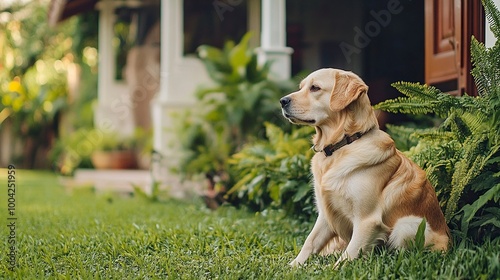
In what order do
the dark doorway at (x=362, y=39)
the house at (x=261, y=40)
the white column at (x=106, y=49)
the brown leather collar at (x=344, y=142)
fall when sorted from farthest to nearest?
the white column at (x=106, y=49), the dark doorway at (x=362, y=39), the house at (x=261, y=40), the brown leather collar at (x=344, y=142)

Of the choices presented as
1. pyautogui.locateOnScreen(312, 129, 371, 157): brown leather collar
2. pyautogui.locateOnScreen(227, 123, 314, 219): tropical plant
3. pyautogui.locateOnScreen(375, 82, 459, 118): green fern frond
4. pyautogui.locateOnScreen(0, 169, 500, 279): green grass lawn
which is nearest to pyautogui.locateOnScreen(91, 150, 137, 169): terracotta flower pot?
pyautogui.locateOnScreen(227, 123, 314, 219): tropical plant

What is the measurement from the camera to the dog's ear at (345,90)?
3.99 m

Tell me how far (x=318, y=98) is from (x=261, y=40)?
20.8 feet

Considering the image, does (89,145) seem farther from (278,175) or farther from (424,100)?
(424,100)

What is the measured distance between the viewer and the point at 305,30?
13578 millimetres

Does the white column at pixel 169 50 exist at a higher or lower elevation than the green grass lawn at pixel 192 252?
higher

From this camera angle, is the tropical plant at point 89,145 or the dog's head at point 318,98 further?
the tropical plant at point 89,145

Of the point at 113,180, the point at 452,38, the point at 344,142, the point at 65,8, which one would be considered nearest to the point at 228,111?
the point at 452,38

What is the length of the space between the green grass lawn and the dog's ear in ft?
3.01

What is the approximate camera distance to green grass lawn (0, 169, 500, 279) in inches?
142

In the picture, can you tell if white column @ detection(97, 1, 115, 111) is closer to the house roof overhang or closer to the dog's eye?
the house roof overhang

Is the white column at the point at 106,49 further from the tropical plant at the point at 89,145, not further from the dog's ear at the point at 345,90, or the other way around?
the dog's ear at the point at 345,90

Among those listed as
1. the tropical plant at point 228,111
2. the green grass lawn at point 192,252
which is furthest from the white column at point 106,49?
the green grass lawn at point 192,252

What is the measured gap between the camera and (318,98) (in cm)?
416
